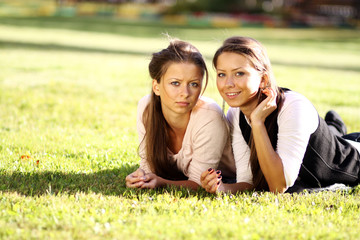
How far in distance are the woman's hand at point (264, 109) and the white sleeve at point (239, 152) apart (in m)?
0.44

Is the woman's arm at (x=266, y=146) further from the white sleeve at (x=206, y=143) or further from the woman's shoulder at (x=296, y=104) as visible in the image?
the white sleeve at (x=206, y=143)

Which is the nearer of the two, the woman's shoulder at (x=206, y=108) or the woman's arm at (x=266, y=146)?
the woman's arm at (x=266, y=146)

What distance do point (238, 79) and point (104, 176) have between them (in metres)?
1.58

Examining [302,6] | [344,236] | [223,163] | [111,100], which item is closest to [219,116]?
[223,163]

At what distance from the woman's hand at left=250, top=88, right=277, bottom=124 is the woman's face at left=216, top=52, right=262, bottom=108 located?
15 centimetres

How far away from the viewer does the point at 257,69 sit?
4.14m

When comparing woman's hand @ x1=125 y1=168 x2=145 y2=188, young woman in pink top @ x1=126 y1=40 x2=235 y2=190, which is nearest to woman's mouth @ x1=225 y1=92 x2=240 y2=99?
young woman in pink top @ x1=126 y1=40 x2=235 y2=190

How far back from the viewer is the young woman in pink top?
14.2ft

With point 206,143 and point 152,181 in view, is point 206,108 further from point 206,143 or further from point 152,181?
point 152,181

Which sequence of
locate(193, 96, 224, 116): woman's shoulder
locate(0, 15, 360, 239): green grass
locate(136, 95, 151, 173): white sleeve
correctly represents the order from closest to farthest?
locate(0, 15, 360, 239): green grass
locate(193, 96, 224, 116): woman's shoulder
locate(136, 95, 151, 173): white sleeve

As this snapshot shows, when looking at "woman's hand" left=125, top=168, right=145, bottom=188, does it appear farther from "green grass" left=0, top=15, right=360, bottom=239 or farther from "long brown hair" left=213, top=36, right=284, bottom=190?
"long brown hair" left=213, top=36, right=284, bottom=190

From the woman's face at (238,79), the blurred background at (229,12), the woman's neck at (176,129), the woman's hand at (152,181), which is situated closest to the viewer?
the woman's face at (238,79)

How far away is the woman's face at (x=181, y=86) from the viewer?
4.30m

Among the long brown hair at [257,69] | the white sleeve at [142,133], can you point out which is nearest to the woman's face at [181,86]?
the long brown hair at [257,69]
